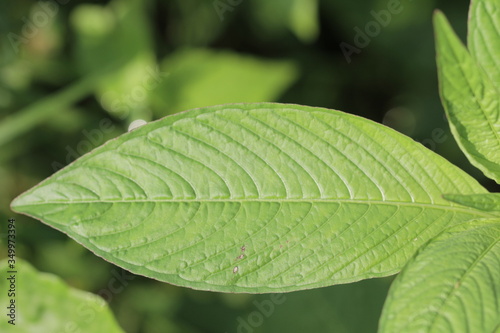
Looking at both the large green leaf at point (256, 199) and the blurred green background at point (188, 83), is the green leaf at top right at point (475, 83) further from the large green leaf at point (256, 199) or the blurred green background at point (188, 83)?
the blurred green background at point (188, 83)

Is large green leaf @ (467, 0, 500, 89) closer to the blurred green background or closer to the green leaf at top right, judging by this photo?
the green leaf at top right

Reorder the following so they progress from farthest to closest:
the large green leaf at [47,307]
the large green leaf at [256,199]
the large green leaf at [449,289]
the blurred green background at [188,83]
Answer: the blurred green background at [188,83] < the large green leaf at [47,307] < the large green leaf at [256,199] < the large green leaf at [449,289]

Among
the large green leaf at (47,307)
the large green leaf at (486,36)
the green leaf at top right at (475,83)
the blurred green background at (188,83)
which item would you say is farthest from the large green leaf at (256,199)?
the blurred green background at (188,83)

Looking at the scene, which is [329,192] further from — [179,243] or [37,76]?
[37,76]

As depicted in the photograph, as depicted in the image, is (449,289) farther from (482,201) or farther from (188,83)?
(188,83)

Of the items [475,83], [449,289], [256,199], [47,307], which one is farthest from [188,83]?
[449,289]

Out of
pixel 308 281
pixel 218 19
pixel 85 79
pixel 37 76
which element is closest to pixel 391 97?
pixel 218 19

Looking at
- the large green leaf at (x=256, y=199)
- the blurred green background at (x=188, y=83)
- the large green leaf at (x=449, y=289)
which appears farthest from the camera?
the blurred green background at (x=188, y=83)
